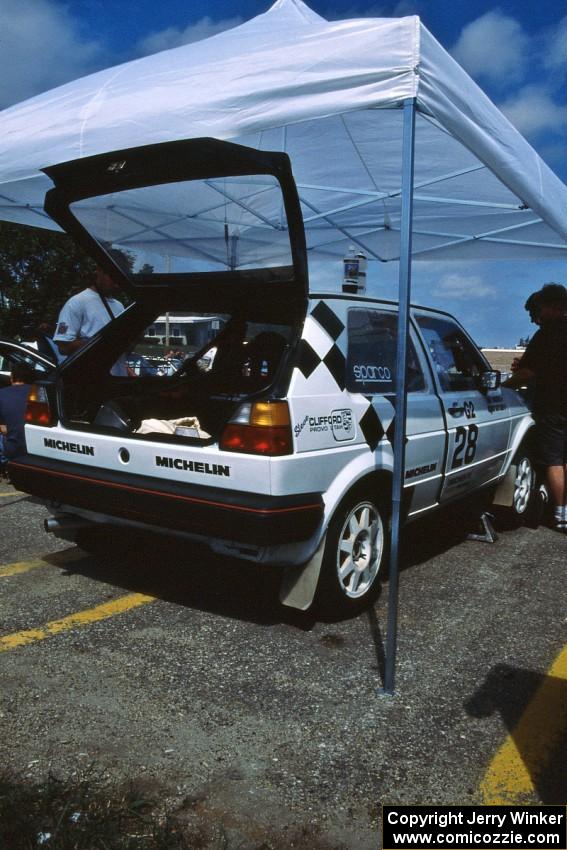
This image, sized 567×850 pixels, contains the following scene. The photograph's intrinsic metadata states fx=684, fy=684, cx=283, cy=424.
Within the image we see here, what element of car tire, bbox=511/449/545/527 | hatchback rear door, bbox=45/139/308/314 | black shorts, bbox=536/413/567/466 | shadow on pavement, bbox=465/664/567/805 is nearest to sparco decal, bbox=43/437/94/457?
hatchback rear door, bbox=45/139/308/314

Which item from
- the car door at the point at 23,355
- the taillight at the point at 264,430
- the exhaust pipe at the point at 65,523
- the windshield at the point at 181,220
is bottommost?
the exhaust pipe at the point at 65,523

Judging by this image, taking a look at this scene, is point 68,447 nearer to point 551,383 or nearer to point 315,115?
point 315,115

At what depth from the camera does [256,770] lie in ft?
7.48

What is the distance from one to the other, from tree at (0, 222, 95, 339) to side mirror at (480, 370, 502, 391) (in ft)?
69.9

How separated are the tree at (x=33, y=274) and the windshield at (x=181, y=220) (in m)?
20.7

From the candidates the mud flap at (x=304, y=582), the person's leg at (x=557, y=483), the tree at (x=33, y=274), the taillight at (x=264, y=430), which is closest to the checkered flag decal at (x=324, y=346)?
the taillight at (x=264, y=430)

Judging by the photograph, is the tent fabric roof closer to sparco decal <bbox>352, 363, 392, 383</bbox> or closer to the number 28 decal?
sparco decal <bbox>352, 363, 392, 383</bbox>

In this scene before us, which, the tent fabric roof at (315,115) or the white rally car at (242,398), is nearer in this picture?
the tent fabric roof at (315,115)

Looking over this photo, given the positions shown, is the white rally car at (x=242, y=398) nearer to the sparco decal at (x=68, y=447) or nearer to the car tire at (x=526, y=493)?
the sparco decal at (x=68, y=447)

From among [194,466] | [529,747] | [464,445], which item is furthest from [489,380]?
[529,747]

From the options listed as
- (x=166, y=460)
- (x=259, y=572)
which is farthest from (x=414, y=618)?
(x=166, y=460)

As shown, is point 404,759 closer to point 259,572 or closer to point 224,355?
point 259,572

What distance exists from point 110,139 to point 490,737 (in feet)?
9.84

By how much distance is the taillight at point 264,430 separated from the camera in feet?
9.68
